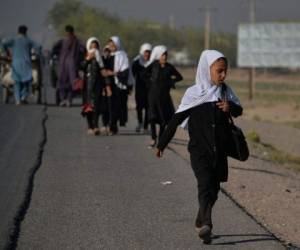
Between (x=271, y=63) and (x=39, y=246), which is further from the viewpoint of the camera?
(x=271, y=63)

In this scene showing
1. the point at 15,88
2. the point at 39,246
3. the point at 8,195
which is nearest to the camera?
the point at 39,246

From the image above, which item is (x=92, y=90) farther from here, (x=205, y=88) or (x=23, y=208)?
(x=205, y=88)

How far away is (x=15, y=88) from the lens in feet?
84.3

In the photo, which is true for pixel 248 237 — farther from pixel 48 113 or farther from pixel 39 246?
pixel 48 113

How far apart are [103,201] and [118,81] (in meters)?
7.70

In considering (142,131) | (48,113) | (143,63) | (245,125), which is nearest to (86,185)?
(143,63)

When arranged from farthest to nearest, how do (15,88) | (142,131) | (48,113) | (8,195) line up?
1. (15,88)
2. (48,113)
3. (142,131)
4. (8,195)

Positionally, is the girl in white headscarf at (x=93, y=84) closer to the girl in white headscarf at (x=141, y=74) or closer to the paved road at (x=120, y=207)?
the girl in white headscarf at (x=141, y=74)

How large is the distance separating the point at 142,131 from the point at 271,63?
30833 millimetres

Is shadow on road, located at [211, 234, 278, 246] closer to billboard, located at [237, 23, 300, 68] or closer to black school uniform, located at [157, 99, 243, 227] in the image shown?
black school uniform, located at [157, 99, 243, 227]

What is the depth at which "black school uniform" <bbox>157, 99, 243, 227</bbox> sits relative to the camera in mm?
8789

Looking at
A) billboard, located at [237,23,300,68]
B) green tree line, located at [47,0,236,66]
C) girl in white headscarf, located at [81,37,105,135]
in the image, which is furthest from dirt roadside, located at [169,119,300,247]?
green tree line, located at [47,0,236,66]

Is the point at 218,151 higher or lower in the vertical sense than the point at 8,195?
higher

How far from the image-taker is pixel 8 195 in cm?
1096
